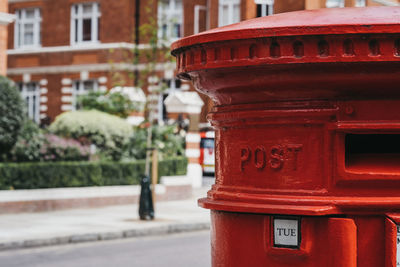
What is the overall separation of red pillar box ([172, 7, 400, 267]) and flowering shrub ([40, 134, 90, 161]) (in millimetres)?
13917

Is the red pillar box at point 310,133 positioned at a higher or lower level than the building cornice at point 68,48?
A: lower

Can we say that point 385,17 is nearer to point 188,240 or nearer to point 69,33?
point 188,240

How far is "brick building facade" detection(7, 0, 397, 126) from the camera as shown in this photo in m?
32.6

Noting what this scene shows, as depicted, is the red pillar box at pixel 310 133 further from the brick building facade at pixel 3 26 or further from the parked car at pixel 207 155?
the parked car at pixel 207 155

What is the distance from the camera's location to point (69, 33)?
34.3m

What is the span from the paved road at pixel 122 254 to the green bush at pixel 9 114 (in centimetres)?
425

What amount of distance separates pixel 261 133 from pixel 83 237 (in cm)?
970

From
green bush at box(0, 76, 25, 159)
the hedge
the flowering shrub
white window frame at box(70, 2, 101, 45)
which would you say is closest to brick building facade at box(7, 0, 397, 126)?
white window frame at box(70, 2, 101, 45)

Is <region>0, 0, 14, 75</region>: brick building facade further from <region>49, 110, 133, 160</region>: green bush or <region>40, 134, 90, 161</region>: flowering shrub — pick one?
<region>40, 134, 90, 161</region>: flowering shrub

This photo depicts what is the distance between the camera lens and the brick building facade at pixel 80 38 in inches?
1282

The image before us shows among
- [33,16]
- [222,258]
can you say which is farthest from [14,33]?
[222,258]

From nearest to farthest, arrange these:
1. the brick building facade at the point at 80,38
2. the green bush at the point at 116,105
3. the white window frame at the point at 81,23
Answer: the green bush at the point at 116,105 < the brick building facade at the point at 80,38 < the white window frame at the point at 81,23

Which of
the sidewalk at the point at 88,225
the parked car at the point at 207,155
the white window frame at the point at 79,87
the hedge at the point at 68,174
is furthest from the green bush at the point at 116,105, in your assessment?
the white window frame at the point at 79,87

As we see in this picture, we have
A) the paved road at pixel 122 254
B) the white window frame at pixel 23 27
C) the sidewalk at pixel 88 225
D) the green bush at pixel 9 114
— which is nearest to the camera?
the paved road at pixel 122 254
